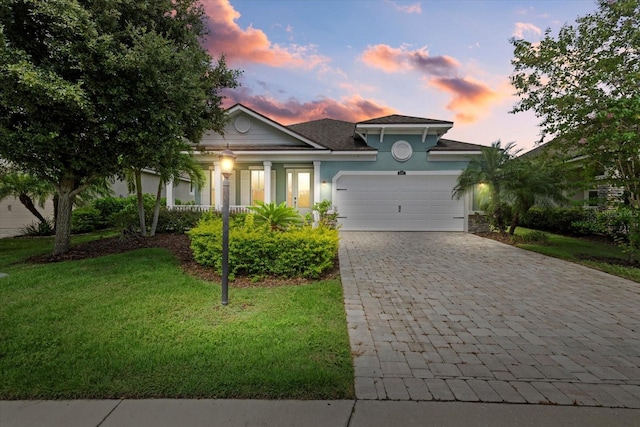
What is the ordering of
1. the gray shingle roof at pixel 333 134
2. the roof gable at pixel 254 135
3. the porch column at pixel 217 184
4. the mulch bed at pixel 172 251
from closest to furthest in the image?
the mulch bed at pixel 172 251 < the porch column at pixel 217 184 < the roof gable at pixel 254 135 < the gray shingle roof at pixel 333 134

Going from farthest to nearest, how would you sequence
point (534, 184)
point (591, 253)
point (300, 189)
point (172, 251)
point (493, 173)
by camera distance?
point (300, 189)
point (493, 173)
point (534, 184)
point (591, 253)
point (172, 251)

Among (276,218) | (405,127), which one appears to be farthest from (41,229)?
(405,127)

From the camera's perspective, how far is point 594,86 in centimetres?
738

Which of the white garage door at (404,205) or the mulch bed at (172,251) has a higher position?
the white garage door at (404,205)

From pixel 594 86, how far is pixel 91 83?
1081 centimetres

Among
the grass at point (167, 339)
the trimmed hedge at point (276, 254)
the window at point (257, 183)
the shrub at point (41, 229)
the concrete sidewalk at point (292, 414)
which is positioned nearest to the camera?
the concrete sidewalk at point (292, 414)

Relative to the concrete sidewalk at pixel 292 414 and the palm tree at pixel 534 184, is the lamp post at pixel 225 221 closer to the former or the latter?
the concrete sidewalk at pixel 292 414

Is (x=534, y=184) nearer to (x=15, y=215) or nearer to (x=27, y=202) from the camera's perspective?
Answer: (x=27, y=202)

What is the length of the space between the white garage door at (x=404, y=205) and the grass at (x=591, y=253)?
3631mm

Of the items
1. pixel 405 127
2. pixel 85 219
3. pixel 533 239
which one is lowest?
pixel 533 239

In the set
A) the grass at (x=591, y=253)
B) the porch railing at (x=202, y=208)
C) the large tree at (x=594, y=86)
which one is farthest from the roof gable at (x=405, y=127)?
the porch railing at (x=202, y=208)

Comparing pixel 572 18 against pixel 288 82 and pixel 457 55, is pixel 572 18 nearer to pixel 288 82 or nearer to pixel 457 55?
pixel 457 55

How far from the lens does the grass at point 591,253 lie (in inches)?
260

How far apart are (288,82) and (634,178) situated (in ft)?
39.7
